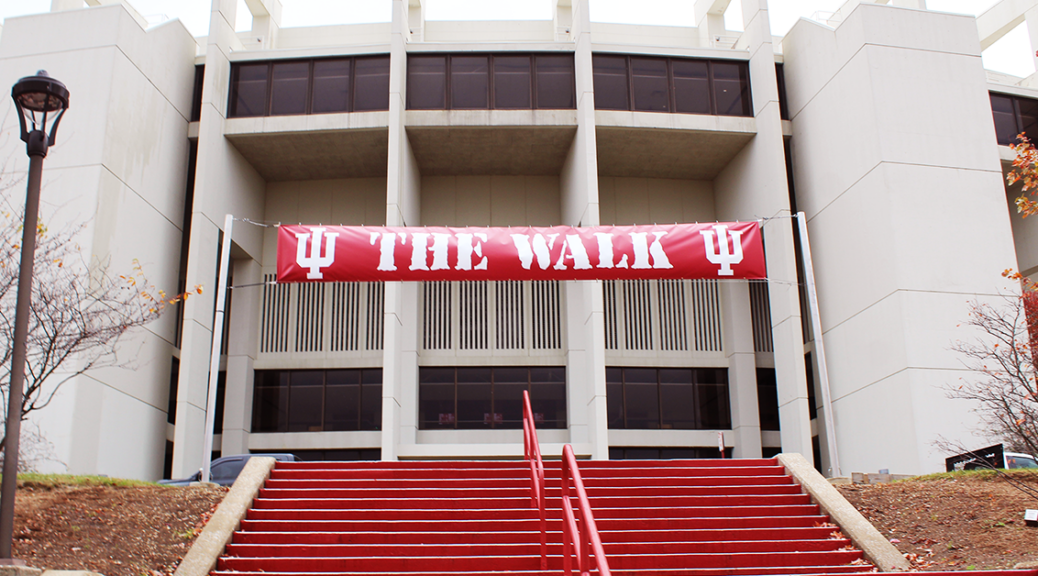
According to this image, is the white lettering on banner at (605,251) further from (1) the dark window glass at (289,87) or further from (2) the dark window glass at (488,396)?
(1) the dark window glass at (289,87)

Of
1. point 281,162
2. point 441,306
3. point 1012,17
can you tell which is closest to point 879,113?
point 1012,17

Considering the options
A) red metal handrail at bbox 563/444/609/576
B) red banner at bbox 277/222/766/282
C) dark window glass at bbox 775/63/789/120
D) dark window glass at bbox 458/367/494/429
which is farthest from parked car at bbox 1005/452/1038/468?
dark window glass at bbox 458/367/494/429

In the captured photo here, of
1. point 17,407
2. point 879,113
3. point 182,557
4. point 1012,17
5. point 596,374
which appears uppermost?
point 1012,17

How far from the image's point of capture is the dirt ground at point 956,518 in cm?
906

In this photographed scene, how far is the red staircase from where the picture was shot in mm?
9086

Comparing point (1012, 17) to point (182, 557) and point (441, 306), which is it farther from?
point (182, 557)

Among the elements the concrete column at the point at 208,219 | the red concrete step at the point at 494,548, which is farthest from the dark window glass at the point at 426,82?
the red concrete step at the point at 494,548

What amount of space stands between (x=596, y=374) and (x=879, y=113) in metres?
9.57

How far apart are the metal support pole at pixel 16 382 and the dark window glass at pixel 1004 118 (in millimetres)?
25176

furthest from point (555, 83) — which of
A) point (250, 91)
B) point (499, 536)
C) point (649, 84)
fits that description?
point (499, 536)

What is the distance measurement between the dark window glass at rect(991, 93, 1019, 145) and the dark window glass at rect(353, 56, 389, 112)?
17617 millimetres

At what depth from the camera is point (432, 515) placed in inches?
411

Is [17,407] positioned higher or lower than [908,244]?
lower

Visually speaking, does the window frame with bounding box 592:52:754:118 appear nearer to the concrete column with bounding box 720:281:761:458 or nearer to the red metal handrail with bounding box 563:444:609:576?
the concrete column with bounding box 720:281:761:458
